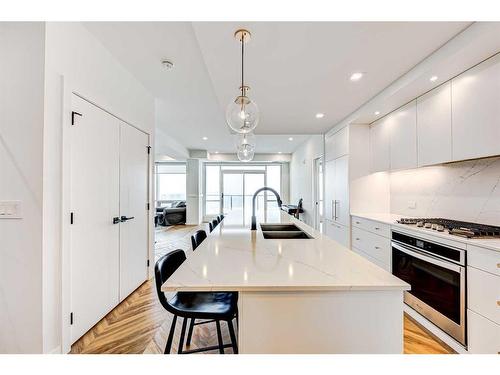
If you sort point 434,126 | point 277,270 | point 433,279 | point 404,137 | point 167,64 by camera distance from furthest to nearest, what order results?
point 404,137 < point 167,64 < point 434,126 < point 433,279 < point 277,270

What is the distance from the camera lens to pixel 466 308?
1.61 meters

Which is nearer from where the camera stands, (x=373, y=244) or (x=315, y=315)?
(x=315, y=315)

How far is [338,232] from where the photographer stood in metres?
3.92

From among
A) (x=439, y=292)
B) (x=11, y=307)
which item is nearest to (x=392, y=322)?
(x=439, y=292)

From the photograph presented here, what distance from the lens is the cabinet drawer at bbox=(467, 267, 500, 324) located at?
4.69 ft

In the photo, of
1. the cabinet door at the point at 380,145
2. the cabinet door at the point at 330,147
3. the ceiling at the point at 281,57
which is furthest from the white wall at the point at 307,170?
the ceiling at the point at 281,57

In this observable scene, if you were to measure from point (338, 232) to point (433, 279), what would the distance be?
79.8 inches

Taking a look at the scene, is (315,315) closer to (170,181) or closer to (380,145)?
(380,145)

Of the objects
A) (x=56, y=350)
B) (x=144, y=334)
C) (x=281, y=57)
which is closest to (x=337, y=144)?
(x=281, y=57)

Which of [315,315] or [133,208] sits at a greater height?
[133,208]

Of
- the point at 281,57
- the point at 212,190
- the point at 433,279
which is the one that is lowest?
the point at 433,279

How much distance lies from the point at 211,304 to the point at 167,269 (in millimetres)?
348

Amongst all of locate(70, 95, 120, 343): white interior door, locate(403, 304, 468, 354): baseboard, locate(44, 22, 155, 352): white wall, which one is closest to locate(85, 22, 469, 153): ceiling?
locate(44, 22, 155, 352): white wall

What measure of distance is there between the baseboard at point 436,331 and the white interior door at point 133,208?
299 centimetres
